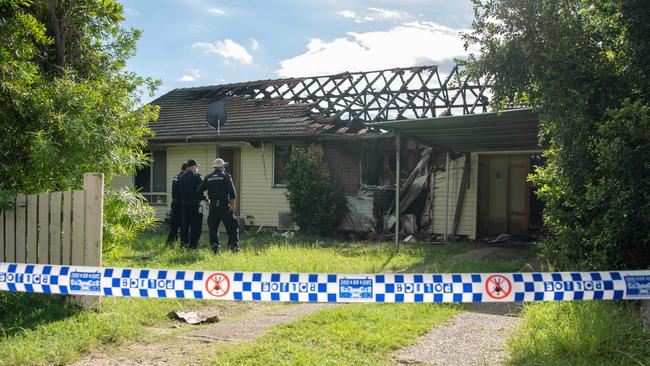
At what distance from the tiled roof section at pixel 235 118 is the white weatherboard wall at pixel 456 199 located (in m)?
3.52

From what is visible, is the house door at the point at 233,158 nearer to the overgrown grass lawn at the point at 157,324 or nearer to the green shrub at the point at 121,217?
the overgrown grass lawn at the point at 157,324

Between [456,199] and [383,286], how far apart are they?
32.2 feet

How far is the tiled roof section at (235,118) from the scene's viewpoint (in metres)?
15.7

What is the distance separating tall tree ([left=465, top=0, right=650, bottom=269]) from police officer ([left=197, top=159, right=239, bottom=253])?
5.43 m

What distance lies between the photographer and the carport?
8.99m

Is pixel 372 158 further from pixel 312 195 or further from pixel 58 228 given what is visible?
pixel 58 228

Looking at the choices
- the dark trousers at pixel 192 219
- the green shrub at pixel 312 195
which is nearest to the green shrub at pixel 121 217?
the dark trousers at pixel 192 219

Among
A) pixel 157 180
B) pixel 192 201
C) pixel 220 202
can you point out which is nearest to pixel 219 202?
pixel 220 202

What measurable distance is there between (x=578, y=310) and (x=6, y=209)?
566cm

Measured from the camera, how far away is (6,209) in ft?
18.8

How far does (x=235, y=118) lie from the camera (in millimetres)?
17375

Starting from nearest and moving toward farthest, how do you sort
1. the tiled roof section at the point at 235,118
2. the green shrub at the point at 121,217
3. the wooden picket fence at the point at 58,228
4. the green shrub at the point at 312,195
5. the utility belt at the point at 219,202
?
1. the wooden picket fence at the point at 58,228
2. the green shrub at the point at 121,217
3. the utility belt at the point at 219,202
4. the green shrub at the point at 312,195
5. the tiled roof section at the point at 235,118

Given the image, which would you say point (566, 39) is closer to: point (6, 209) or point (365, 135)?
point (6, 209)

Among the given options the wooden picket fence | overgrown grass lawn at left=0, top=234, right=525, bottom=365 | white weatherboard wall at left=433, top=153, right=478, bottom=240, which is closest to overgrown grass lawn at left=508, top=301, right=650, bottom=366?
overgrown grass lawn at left=0, top=234, right=525, bottom=365
